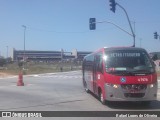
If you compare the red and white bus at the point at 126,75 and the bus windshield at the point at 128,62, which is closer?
the red and white bus at the point at 126,75

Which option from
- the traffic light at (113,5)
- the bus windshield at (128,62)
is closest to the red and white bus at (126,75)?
the bus windshield at (128,62)

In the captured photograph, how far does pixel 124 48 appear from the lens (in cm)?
1505

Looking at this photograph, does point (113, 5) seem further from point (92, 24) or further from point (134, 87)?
point (134, 87)

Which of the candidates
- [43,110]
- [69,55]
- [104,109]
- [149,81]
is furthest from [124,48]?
[69,55]

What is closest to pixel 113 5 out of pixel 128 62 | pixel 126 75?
pixel 128 62

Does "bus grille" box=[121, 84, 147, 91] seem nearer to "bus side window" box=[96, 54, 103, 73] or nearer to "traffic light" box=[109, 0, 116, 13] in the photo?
"bus side window" box=[96, 54, 103, 73]

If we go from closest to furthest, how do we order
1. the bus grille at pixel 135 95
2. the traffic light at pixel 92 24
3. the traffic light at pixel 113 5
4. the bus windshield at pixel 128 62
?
the bus grille at pixel 135 95 < the bus windshield at pixel 128 62 < the traffic light at pixel 113 5 < the traffic light at pixel 92 24

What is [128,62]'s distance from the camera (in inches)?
567

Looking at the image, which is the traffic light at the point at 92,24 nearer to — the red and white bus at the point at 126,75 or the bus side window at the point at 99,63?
the bus side window at the point at 99,63

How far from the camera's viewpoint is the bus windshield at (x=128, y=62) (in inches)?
550

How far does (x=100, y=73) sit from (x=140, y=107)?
2229 millimetres

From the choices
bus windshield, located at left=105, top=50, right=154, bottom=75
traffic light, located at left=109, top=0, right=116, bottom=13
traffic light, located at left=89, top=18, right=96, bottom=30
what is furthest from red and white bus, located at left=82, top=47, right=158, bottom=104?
traffic light, located at left=89, top=18, right=96, bottom=30

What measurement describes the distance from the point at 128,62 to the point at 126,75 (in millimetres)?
856

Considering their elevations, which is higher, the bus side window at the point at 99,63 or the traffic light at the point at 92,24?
the traffic light at the point at 92,24
